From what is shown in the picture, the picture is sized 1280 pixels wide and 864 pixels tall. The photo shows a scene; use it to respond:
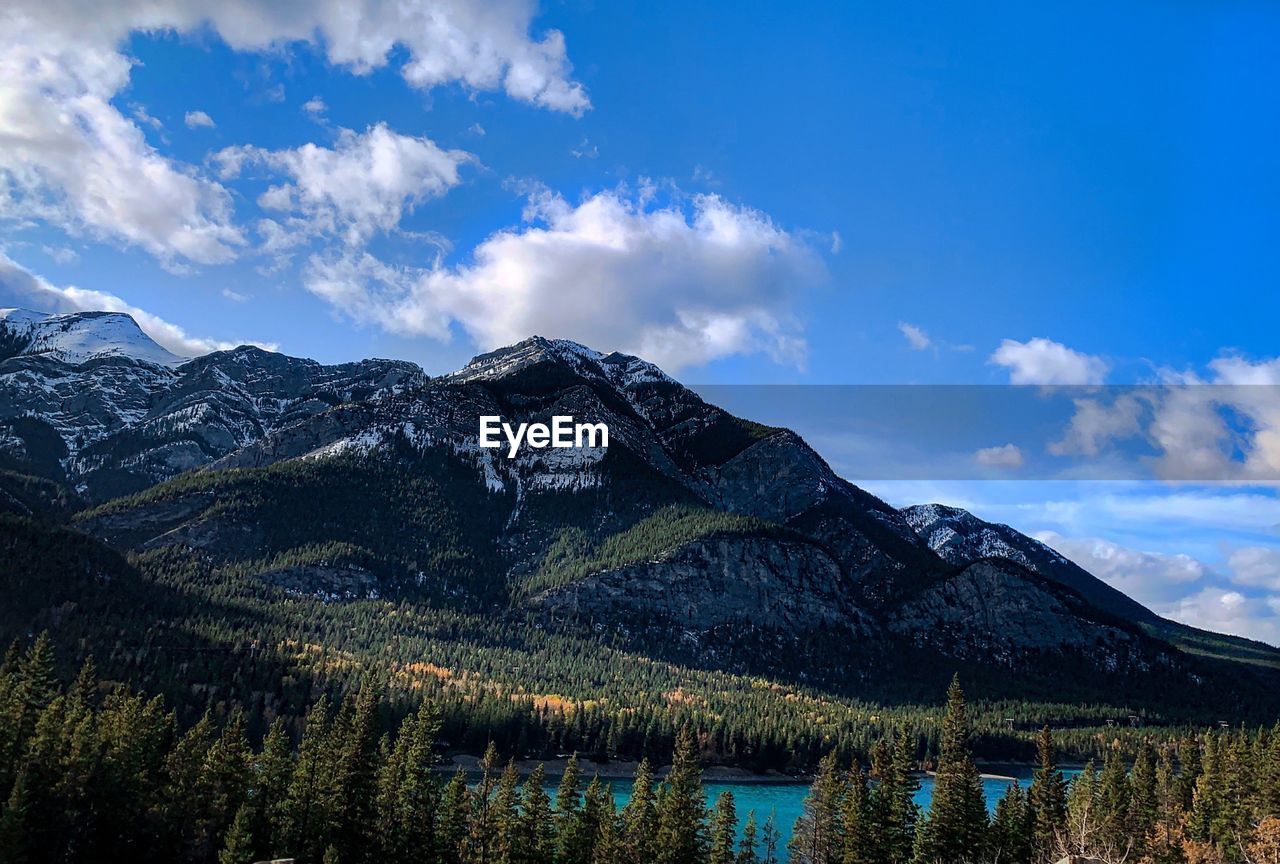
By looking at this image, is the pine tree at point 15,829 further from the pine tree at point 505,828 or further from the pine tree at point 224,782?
the pine tree at point 505,828

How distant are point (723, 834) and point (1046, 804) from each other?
39851 mm

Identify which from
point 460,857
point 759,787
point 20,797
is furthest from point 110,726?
point 759,787

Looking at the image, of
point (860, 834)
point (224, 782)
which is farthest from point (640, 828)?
point (224, 782)

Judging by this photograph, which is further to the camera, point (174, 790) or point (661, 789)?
point (661, 789)

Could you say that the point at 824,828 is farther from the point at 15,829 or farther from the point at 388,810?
the point at 15,829

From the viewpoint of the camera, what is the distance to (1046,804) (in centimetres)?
9981

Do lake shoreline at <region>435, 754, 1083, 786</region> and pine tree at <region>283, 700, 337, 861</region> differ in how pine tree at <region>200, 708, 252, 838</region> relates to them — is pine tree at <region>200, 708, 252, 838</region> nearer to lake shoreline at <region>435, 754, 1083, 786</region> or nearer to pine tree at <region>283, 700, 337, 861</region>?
pine tree at <region>283, 700, 337, 861</region>

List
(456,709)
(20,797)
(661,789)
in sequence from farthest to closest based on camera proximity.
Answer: (456,709) < (661,789) < (20,797)

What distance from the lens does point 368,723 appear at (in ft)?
273

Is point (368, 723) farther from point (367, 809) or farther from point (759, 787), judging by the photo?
point (759, 787)

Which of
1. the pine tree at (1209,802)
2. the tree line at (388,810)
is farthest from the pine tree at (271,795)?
the pine tree at (1209,802)

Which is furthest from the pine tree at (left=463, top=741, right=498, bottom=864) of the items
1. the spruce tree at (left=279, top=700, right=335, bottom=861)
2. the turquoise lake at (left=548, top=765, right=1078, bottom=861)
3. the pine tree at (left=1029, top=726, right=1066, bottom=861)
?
the turquoise lake at (left=548, top=765, right=1078, bottom=861)

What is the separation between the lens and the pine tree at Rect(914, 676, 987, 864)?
87125mm

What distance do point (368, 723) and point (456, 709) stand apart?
96.9 metres
